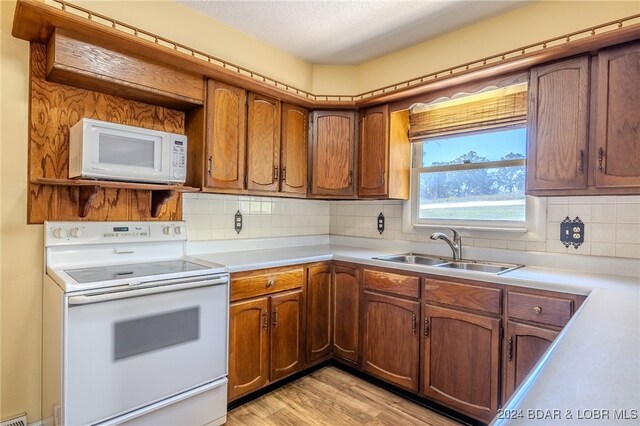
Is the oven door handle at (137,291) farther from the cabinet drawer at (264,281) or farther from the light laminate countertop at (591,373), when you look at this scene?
the light laminate countertop at (591,373)

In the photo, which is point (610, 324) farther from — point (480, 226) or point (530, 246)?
point (480, 226)

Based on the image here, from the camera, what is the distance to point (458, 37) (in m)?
2.50

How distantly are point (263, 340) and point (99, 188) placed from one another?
1295 mm

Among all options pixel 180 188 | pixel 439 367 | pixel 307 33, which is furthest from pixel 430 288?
pixel 307 33

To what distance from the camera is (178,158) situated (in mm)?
1976

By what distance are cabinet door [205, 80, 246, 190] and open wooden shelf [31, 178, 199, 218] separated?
0.20m

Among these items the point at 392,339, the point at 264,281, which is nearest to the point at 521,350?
the point at 392,339

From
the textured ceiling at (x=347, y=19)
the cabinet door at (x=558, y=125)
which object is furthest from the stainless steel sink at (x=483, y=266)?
the textured ceiling at (x=347, y=19)

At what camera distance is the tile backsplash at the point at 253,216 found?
245cm

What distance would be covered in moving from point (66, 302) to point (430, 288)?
1836 mm

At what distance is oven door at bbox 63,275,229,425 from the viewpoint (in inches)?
56.3

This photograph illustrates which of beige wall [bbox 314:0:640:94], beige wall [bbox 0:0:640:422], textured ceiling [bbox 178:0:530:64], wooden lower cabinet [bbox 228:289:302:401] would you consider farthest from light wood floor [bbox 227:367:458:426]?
textured ceiling [bbox 178:0:530:64]

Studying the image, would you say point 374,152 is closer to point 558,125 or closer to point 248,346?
point 558,125

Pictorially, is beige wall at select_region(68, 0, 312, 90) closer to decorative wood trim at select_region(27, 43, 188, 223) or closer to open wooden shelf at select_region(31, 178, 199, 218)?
decorative wood trim at select_region(27, 43, 188, 223)
